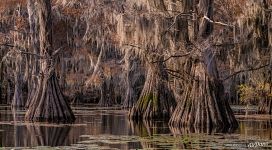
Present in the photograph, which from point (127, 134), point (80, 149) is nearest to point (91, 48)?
point (127, 134)

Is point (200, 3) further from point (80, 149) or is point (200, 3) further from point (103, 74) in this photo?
point (103, 74)

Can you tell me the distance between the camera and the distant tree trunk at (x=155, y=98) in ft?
71.6

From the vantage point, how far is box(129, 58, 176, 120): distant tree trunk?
71.6 feet

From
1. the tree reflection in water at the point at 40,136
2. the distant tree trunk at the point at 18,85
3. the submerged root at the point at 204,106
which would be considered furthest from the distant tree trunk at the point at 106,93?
the tree reflection in water at the point at 40,136

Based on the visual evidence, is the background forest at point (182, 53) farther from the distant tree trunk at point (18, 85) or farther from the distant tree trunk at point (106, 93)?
the distant tree trunk at point (106, 93)

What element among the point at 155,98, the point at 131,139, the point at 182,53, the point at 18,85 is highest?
the point at 182,53

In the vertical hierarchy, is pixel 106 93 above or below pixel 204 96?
above

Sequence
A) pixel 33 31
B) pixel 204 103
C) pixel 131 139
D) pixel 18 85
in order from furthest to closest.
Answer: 1. pixel 18 85
2. pixel 33 31
3. pixel 204 103
4. pixel 131 139

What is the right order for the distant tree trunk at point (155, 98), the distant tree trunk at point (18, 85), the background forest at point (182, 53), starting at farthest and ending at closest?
1. the distant tree trunk at point (18, 85)
2. the distant tree trunk at point (155, 98)
3. the background forest at point (182, 53)

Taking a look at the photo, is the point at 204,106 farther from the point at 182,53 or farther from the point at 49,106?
the point at 49,106

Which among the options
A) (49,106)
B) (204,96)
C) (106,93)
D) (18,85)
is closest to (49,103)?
(49,106)

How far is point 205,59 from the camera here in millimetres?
17422

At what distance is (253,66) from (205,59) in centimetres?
288

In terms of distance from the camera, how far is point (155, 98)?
21.9m
